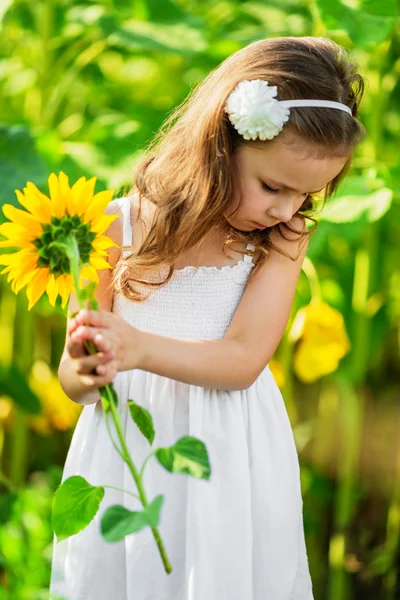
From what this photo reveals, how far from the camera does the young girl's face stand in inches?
36.2

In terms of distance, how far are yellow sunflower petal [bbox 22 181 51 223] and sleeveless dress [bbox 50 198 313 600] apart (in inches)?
11.4

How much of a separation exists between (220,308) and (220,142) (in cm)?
20

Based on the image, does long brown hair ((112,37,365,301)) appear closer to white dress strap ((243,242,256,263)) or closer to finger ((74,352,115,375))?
white dress strap ((243,242,256,263))

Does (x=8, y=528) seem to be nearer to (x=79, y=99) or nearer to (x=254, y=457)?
(x=254, y=457)

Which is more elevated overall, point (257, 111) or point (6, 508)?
point (257, 111)

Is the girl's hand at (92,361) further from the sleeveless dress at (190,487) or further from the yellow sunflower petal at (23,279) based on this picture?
the sleeveless dress at (190,487)

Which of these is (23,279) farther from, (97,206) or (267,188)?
(267,188)

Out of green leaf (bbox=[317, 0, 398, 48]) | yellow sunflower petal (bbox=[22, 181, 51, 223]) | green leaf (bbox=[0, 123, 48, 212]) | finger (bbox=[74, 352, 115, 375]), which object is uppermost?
green leaf (bbox=[317, 0, 398, 48])

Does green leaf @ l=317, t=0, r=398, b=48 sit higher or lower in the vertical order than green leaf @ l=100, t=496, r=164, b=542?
higher

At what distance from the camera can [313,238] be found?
1.47 meters

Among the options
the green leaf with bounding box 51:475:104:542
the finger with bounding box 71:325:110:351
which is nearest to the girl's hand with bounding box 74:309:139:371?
the finger with bounding box 71:325:110:351

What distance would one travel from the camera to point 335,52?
1.00 metres

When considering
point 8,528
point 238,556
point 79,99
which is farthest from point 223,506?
point 79,99

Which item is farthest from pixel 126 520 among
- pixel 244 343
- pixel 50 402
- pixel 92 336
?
pixel 50 402
